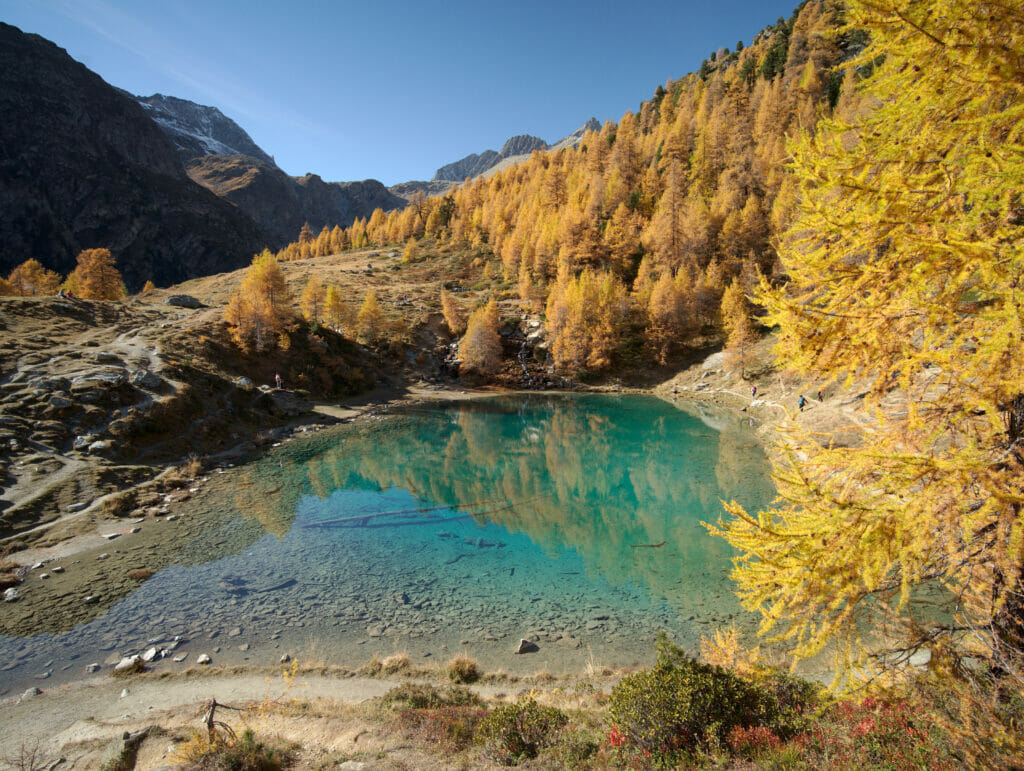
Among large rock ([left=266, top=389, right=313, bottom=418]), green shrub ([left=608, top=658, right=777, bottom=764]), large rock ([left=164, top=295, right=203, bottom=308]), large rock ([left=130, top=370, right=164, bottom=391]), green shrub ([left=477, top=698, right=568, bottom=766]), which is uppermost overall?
large rock ([left=164, top=295, right=203, bottom=308])

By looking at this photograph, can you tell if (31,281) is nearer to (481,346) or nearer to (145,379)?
(145,379)

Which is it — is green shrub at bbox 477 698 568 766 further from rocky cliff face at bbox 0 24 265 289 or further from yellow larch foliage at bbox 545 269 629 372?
rocky cliff face at bbox 0 24 265 289

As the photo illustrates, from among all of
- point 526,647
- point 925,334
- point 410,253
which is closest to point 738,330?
point 526,647

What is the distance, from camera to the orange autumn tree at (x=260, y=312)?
174ft

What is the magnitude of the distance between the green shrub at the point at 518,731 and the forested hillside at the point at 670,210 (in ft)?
196

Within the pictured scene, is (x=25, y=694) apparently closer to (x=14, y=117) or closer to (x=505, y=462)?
(x=505, y=462)

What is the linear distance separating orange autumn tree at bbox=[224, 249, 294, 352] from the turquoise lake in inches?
873

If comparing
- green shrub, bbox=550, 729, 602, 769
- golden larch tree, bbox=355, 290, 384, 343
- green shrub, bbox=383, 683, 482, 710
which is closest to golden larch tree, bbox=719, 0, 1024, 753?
green shrub, bbox=550, 729, 602, 769

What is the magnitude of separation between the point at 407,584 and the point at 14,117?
9970 inches

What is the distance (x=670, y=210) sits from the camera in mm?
75688

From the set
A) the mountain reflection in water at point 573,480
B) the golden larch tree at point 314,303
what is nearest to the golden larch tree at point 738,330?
the mountain reflection in water at point 573,480

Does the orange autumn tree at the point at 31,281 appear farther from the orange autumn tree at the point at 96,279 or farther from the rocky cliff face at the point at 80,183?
the rocky cliff face at the point at 80,183

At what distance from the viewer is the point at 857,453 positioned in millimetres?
4289

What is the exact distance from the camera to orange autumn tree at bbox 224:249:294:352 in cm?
5309
